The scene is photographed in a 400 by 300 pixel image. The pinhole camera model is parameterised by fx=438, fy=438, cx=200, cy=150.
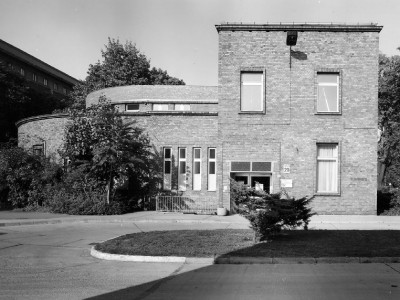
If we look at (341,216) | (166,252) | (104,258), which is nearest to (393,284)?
(166,252)

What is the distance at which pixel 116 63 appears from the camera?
5375 centimetres

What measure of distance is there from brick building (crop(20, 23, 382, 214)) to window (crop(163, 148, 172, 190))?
2.98m

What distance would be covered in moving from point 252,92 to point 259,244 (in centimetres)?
1295

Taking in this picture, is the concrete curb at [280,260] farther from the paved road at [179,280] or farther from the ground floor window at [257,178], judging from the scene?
the ground floor window at [257,178]

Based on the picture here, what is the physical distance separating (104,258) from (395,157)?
65.7 ft

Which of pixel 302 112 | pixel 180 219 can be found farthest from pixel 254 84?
pixel 180 219

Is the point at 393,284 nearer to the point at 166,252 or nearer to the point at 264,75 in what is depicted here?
the point at 166,252

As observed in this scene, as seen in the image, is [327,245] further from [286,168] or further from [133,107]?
[133,107]

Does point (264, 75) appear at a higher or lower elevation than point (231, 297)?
higher

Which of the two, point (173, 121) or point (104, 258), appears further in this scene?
point (173, 121)

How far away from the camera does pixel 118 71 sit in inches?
2066

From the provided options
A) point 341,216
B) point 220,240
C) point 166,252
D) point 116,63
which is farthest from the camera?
point 116,63

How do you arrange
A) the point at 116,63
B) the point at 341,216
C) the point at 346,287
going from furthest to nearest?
the point at 116,63
the point at 341,216
the point at 346,287

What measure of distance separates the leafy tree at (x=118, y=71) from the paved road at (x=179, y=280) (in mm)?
42495
